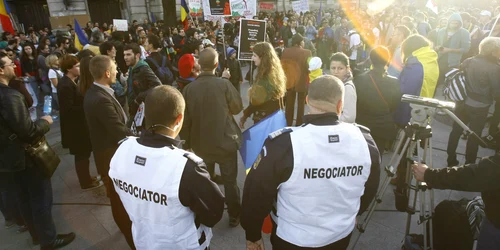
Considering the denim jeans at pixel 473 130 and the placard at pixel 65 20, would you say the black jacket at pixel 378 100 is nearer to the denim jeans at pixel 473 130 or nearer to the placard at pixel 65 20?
the denim jeans at pixel 473 130

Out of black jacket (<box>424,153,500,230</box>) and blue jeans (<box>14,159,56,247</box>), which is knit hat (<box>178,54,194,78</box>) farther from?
black jacket (<box>424,153,500,230</box>)

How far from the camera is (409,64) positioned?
407 centimetres

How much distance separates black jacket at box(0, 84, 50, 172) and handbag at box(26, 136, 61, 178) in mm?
72

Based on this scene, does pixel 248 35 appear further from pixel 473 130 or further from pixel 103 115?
pixel 473 130

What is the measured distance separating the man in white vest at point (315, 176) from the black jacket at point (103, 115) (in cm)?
207

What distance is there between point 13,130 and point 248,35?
463cm

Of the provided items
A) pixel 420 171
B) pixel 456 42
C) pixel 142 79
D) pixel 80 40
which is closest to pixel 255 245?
pixel 420 171

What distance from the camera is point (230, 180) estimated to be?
3578 millimetres

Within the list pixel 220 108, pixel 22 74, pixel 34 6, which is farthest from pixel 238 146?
pixel 34 6

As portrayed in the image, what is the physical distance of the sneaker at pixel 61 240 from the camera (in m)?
3.32

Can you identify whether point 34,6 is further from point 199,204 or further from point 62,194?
point 199,204

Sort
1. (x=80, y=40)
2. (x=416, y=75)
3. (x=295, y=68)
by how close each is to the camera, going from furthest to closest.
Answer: (x=80, y=40)
(x=295, y=68)
(x=416, y=75)

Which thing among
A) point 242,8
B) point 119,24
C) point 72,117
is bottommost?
point 72,117

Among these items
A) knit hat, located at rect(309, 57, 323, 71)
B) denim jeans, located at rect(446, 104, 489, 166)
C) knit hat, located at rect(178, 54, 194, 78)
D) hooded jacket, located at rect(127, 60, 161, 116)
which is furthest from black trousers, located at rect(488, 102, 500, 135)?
hooded jacket, located at rect(127, 60, 161, 116)
